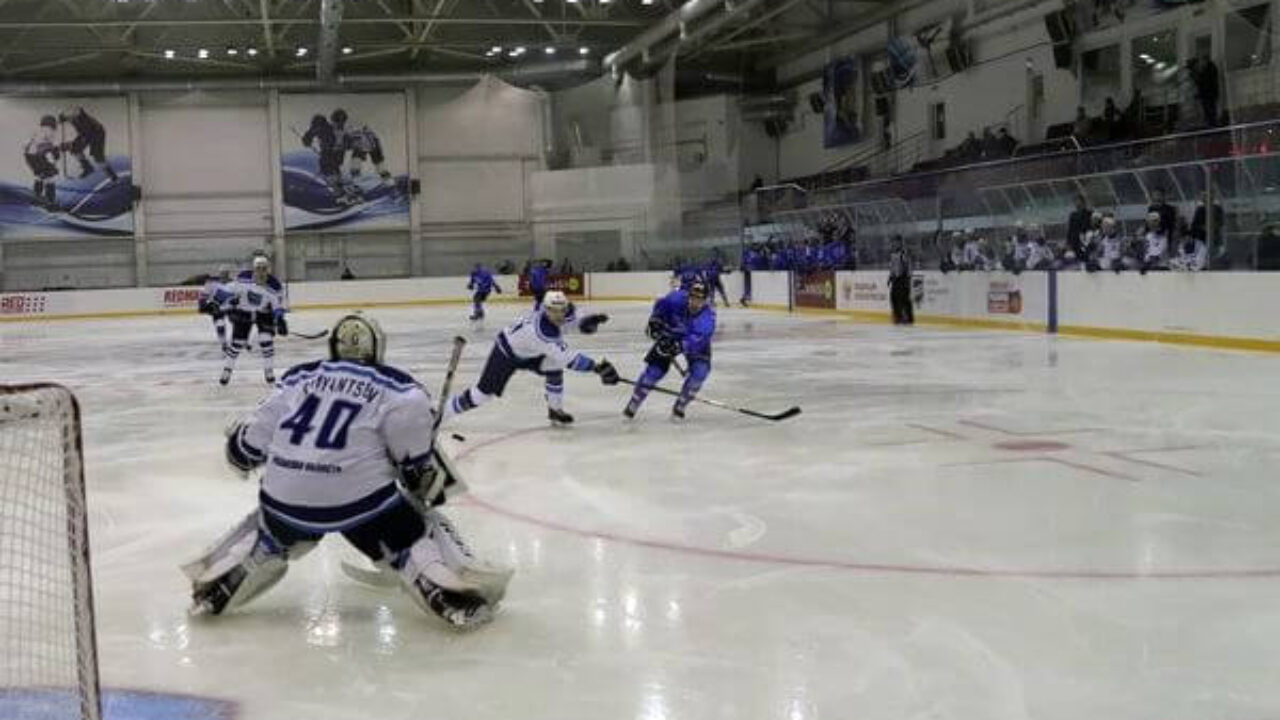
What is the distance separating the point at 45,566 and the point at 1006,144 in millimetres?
21755

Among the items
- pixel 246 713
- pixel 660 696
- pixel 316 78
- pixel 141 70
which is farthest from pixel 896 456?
pixel 141 70

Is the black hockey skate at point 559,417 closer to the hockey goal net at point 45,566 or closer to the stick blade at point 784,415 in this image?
the stick blade at point 784,415

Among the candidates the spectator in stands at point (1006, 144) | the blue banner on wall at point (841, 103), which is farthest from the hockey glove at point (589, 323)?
the blue banner on wall at point (841, 103)

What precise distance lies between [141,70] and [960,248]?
23.5 m

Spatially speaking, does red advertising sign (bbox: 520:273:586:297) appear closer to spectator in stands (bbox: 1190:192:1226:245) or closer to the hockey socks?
spectator in stands (bbox: 1190:192:1226:245)

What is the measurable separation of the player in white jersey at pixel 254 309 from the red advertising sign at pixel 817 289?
12.2 m

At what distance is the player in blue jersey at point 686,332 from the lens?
852cm

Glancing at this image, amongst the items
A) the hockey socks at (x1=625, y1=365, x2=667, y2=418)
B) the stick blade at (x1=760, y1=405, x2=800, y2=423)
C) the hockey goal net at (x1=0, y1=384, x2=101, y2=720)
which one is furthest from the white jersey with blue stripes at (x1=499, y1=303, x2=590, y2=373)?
the hockey goal net at (x1=0, y1=384, x2=101, y2=720)

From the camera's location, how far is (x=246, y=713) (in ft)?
10.3

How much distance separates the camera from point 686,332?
8.53m

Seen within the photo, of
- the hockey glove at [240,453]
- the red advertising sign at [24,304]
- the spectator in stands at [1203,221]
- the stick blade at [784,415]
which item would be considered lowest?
the stick blade at [784,415]

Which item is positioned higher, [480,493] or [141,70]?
[141,70]

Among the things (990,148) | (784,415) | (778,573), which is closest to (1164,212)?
(784,415)

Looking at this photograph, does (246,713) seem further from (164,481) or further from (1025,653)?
(164,481)
